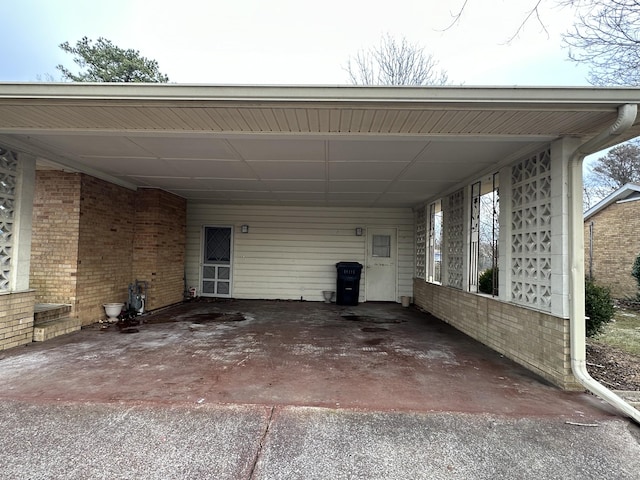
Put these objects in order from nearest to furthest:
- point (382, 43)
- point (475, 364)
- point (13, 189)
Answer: point (475, 364), point (13, 189), point (382, 43)

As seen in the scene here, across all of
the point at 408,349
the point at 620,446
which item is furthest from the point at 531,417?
the point at 408,349

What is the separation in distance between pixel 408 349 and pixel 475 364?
2.79ft

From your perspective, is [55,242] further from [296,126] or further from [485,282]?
[485,282]

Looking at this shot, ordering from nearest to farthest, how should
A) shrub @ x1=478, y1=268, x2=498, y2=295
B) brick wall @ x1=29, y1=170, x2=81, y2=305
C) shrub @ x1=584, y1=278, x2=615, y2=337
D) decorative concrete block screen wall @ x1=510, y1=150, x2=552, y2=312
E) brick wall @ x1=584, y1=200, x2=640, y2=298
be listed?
decorative concrete block screen wall @ x1=510, y1=150, x2=552, y2=312, shrub @ x1=584, y1=278, x2=615, y2=337, brick wall @ x1=29, y1=170, x2=81, y2=305, shrub @ x1=478, y1=268, x2=498, y2=295, brick wall @ x1=584, y1=200, x2=640, y2=298

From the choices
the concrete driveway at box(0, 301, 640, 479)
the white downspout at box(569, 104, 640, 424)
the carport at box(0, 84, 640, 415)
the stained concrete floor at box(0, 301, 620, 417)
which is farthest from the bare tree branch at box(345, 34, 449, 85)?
the concrete driveway at box(0, 301, 640, 479)

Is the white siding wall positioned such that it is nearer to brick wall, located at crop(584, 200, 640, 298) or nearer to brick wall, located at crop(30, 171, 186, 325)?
brick wall, located at crop(30, 171, 186, 325)

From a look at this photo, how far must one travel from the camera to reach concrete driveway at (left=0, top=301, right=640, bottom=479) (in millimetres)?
1980

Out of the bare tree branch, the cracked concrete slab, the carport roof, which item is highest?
the bare tree branch

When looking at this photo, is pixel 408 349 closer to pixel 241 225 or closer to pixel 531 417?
pixel 531 417

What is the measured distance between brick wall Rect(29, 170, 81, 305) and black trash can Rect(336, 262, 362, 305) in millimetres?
5312

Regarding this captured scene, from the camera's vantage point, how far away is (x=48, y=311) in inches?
186

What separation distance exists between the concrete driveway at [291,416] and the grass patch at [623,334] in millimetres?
2016

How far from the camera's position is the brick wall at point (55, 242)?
5.10 m

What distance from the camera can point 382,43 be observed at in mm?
12586
